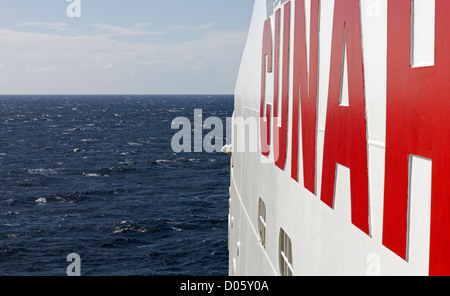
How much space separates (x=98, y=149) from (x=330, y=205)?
108 metres

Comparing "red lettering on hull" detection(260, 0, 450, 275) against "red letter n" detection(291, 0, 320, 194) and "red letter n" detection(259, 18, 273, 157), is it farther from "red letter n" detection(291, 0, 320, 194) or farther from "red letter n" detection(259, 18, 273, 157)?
"red letter n" detection(259, 18, 273, 157)

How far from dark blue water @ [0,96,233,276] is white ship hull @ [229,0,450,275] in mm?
36074

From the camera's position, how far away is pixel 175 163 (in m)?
96.4

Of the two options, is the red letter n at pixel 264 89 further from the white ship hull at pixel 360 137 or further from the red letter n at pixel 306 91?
the red letter n at pixel 306 91

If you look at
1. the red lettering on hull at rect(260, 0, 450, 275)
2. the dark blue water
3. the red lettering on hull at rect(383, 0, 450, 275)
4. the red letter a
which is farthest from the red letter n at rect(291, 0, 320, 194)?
the dark blue water

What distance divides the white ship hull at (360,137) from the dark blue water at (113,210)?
1420 inches

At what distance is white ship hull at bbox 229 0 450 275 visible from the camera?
461cm

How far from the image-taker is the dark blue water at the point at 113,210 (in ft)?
154

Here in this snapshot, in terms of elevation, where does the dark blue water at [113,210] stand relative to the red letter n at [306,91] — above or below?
below

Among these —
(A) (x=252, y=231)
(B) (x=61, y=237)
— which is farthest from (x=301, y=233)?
(B) (x=61, y=237)

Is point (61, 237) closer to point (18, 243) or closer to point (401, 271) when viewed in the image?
point (18, 243)

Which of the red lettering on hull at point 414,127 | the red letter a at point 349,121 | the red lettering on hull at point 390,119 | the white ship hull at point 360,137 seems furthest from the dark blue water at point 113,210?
the red lettering on hull at point 414,127
